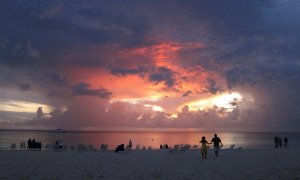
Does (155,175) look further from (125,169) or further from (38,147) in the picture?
(38,147)

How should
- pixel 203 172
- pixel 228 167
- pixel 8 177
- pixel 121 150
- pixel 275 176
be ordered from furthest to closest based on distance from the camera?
pixel 121 150, pixel 228 167, pixel 203 172, pixel 275 176, pixel 8 177

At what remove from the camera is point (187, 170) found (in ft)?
61.3

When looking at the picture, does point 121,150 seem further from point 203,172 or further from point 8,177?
point 8,177

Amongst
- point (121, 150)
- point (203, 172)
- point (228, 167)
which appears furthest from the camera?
point (121, 150)

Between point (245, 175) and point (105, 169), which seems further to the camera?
point (105, 169)

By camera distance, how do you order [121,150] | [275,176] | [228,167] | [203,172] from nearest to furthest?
[275,176] → [203,172] → [228,167] → [121,150]

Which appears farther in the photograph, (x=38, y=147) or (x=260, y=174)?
(x=38, y=147)

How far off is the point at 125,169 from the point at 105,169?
111 cm

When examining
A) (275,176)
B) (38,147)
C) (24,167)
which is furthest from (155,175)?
(38,147)

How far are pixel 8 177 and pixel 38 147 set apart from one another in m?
20.9

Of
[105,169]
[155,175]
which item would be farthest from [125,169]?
[155,175]

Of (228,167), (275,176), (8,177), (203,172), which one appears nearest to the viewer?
(8,177)

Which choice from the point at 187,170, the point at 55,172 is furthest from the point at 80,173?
the point at 187,170

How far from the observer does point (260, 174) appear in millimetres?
17219
